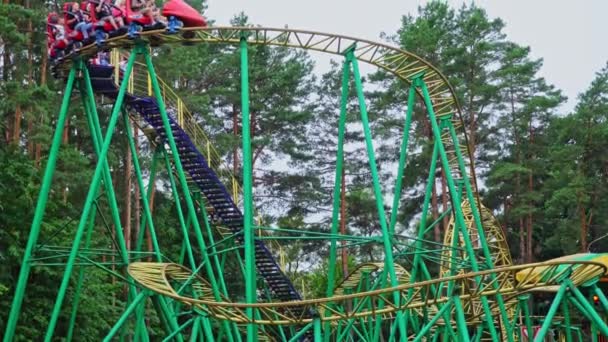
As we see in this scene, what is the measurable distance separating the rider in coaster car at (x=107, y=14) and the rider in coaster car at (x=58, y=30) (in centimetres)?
78

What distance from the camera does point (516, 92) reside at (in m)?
31.4

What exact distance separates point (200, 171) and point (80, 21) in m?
Answer: 4.17

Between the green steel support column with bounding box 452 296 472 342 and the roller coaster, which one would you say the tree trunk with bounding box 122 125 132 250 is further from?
the green steel support column with bounding box 452 296 472 342

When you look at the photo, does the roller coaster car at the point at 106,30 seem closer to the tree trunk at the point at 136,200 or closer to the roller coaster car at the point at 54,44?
the roller coaster car at the point at 54,44

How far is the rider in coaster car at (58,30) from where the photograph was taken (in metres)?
12.2

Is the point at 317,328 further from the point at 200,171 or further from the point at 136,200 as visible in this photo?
the point at 136,200

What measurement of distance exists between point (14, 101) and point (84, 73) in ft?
19.4

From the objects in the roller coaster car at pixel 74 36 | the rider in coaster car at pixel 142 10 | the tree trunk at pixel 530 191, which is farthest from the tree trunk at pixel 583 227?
the roller coaster car at pixel 74 36

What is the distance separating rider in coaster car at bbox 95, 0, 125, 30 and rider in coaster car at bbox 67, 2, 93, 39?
0.21 metres

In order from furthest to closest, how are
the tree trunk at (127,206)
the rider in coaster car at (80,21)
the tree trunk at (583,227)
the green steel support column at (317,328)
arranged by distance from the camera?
the tree trunk at (583,227) < the tree trunk at (127,206) < the rider in coaster car at (80,21) < the green steel support column at (317,328)

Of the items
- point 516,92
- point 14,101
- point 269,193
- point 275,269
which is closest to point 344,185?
point 269,193

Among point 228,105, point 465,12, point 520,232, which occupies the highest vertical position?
point 465,12

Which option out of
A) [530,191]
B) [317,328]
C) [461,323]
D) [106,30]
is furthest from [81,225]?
[530,191]

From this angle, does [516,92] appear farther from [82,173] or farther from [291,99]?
[82,173]
